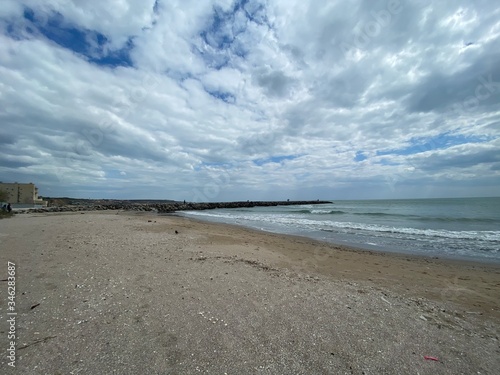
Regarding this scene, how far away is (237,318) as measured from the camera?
13.9ft

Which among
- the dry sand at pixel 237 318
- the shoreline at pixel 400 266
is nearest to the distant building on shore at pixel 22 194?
the dry sand at pixel 237 318

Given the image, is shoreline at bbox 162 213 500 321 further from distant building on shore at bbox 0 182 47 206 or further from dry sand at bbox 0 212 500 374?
distant building on shore at bbox 0 182 47 206

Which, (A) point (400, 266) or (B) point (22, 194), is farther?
(B) point (22, 194)

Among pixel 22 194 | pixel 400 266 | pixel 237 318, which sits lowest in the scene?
pixel 400 266

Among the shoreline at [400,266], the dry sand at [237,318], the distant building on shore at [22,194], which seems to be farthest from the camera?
the distant building on shore at [22,194]

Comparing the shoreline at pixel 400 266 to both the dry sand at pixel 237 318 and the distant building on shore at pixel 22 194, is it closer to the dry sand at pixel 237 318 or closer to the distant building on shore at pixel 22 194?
the dry sand at pixel 237 318

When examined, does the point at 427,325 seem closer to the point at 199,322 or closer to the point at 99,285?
the point at 199,322

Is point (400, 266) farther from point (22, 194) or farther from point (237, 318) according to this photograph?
point (22, 194)

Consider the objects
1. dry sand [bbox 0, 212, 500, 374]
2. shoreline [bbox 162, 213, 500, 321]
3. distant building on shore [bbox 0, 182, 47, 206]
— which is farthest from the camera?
distant building on shore [bbox 0, 182, 47, 206]

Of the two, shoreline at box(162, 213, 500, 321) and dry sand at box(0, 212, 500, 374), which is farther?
shoreline at box(162, 213, 500, 321)

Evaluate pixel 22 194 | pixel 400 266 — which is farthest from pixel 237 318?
pixel 22 194

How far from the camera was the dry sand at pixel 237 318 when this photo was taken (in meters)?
3.17

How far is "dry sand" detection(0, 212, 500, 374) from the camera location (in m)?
3.17

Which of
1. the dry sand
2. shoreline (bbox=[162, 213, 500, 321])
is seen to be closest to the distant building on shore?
the dry sand
